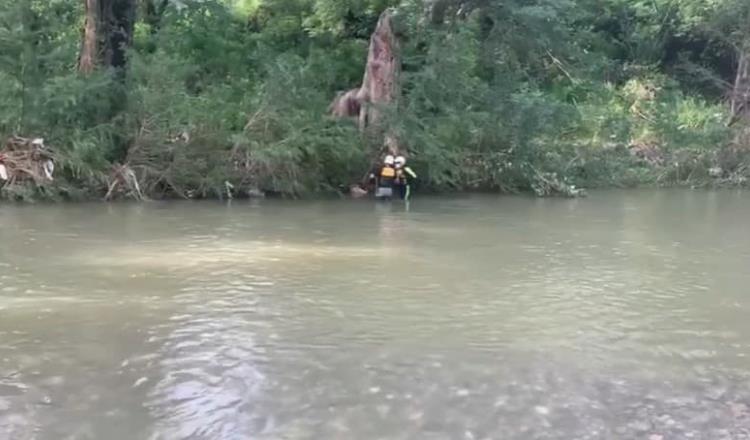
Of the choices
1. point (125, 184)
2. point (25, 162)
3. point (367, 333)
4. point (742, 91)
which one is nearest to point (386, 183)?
point (125, 184)

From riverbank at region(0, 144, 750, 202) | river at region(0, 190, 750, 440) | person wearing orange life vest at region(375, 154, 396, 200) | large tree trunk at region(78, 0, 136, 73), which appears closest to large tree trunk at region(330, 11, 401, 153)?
person wearing orange life vest at region(375, 154, 396, 200)

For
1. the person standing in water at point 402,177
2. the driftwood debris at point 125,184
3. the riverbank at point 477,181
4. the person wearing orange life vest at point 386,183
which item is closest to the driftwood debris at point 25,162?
the riverbank at point 477,181

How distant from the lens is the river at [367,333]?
5.69m

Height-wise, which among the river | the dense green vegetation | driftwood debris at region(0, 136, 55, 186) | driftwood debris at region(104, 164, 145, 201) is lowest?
the river

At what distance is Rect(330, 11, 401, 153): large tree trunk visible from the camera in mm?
20859

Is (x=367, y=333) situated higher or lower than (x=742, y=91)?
lower

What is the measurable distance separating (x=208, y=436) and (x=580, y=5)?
28.4 meters

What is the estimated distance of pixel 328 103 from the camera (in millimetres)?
21375

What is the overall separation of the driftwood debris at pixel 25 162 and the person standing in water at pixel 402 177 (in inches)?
249

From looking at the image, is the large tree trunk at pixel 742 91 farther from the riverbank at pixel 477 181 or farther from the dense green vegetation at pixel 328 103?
the riverbank at pixel 477 181

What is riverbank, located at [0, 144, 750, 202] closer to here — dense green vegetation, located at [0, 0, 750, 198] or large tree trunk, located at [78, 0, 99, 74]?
dense green vegetation, located at [0, 0, 750, 198]

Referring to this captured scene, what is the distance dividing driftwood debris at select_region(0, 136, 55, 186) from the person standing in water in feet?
20.7

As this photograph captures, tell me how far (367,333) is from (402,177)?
12096 mm

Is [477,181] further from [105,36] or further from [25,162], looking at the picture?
[25,162]
